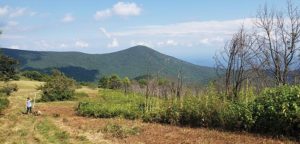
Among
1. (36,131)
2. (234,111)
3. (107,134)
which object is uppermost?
(234,111)

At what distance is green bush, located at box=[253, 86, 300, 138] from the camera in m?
18.8

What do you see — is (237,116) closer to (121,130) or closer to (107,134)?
(121,130)

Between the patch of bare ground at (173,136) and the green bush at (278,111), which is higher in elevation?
the green bush at (278,111)

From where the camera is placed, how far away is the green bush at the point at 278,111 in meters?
18.8

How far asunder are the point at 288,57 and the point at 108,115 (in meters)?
13.3

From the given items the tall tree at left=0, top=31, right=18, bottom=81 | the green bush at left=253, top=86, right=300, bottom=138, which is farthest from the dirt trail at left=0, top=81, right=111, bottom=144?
the tall tree at left=0, top=31, right=18, bottom=81

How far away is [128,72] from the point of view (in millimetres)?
195375

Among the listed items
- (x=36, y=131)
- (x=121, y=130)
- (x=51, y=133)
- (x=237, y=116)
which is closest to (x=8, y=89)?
(x=36, y=131)

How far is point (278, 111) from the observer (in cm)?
1923

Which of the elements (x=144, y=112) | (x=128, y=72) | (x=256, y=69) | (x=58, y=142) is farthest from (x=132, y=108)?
(x=128, y=72)

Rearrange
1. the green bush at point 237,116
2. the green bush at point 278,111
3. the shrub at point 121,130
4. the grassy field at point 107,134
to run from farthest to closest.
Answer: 1. the shrub at point 121,130
2. the green bush at point 237,116
3. the grassy field at point 107,134
4. the green bush at point 278,111

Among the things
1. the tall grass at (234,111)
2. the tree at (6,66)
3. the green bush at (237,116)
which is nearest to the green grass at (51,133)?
the tall grass at (234,111)

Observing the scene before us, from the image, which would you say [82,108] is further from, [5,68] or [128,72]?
[128,72]

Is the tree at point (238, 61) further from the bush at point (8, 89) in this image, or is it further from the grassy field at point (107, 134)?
the bush at point (8, 89)
